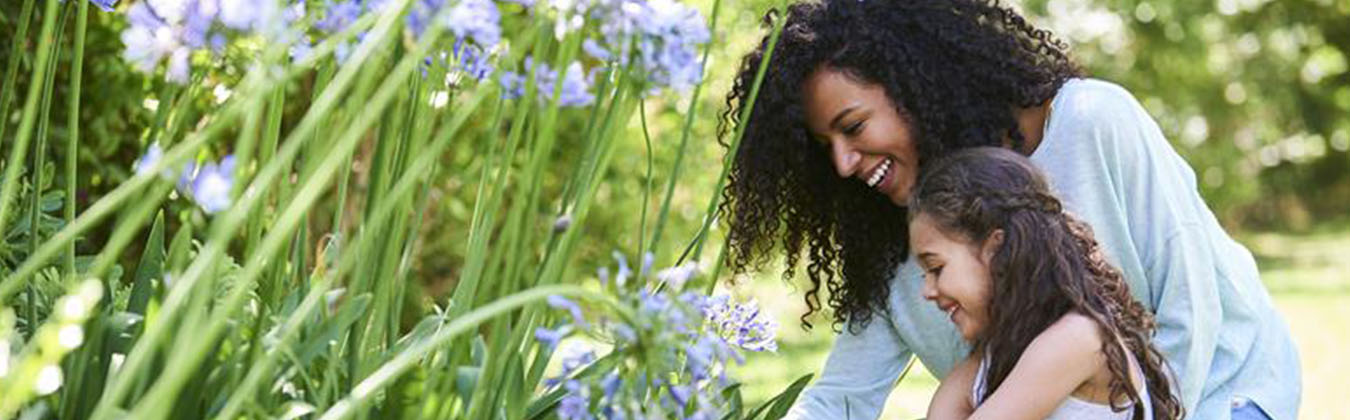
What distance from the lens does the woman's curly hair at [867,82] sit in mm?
2717

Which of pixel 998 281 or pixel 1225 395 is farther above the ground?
pixel 998 281

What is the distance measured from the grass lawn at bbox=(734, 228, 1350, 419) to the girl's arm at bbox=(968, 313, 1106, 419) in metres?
0.75

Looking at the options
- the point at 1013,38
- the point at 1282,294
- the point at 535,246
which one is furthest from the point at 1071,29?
the point at 1013,38

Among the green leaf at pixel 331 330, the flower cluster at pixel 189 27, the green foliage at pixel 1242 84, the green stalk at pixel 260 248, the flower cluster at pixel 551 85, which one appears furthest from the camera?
the green foliage at pixel 1242 84

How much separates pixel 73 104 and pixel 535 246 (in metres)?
4.63

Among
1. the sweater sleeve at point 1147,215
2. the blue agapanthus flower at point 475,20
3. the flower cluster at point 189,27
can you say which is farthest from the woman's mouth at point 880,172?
the flower cluster at point 189,27

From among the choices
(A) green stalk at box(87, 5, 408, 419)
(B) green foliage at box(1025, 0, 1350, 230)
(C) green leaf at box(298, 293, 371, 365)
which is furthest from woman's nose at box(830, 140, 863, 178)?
(B) green foliage at box(1025, 0, 1350, 230)

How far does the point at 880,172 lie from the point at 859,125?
0.29 feet

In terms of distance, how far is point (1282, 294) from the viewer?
41.7 ft

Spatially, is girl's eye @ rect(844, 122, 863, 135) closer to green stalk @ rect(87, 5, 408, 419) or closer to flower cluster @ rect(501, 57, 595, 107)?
flower cluster @ rect(501, 57, 595, 107)

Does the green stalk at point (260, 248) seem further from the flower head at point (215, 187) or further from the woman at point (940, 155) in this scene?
the woman at point (940, 155)

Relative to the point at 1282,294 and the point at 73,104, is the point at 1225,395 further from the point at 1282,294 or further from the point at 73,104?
the point at 1282,294

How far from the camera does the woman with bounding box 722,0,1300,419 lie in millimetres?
2643

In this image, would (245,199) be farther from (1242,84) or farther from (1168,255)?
(1242,84)
